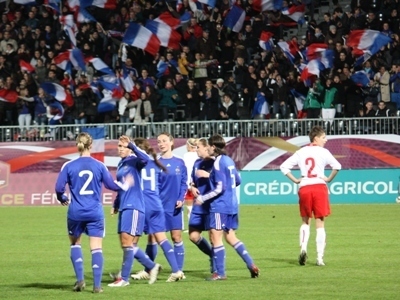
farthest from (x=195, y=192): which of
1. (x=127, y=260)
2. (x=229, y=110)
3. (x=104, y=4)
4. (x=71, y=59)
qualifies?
(x=104, y=4)

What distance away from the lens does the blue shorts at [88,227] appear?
1321 centimetres

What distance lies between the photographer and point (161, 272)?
15836 millimetres

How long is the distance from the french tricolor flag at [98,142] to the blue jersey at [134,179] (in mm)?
16337

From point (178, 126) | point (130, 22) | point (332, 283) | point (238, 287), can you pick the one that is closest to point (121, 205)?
point (238, 287)

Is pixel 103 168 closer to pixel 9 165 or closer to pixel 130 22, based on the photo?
pixel 9 165

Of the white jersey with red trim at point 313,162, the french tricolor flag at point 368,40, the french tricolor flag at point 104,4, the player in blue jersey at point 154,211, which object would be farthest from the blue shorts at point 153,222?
the french tricolor flag at point 104,4

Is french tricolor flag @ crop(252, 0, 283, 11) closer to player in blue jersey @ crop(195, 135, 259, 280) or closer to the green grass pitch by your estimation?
the green grass pitch

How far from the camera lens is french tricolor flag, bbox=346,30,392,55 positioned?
3206 cm

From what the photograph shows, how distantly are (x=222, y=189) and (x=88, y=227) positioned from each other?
2.14 m

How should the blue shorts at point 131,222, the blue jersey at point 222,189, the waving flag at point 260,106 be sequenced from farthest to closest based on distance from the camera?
the waving flag at point 260,106 → the blue jersey at point 222,189 → the blue shorts at point 131,222

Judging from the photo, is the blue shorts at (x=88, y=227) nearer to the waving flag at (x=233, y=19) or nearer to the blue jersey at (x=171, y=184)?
the blue jersey at (x=171, y=184)

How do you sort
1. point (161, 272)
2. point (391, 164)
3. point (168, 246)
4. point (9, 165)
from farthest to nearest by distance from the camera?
point (9, 165) < point (391, 164) < point (161, 272) < point (168, 246)

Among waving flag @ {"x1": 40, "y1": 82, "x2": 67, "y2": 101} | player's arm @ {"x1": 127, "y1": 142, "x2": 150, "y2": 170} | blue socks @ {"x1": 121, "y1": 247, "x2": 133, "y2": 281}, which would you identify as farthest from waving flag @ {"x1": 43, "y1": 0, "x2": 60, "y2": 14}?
blue socks @ {"x1": 121, "y1": 247, "x2": 133, "y2": 281}

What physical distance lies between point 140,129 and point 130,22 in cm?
624
